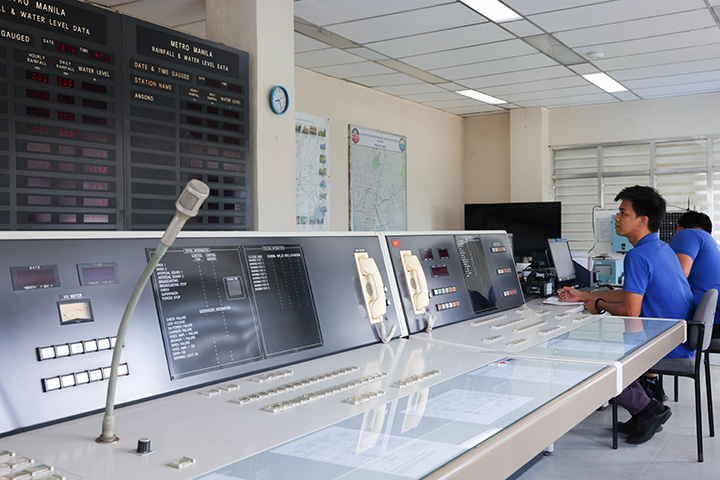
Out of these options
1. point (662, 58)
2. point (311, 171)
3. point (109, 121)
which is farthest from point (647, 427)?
point (662, 58)

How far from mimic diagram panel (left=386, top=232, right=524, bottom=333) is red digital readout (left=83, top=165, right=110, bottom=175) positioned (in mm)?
1366

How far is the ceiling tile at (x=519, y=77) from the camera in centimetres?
609

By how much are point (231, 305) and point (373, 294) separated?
21.3 inches

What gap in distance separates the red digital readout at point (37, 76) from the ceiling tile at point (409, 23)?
2.48 m

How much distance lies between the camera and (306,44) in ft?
16.7

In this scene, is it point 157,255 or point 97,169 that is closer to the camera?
point 157,255

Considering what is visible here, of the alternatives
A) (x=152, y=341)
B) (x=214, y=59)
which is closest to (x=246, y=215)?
(x=214, y=59)

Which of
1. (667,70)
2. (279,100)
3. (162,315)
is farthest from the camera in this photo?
(667,70)

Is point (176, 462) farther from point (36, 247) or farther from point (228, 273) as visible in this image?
point (228, 273)

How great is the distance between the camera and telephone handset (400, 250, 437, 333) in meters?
2.20

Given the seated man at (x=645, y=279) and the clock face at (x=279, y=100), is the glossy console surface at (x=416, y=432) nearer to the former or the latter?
the seated man at (x=645, y=279)

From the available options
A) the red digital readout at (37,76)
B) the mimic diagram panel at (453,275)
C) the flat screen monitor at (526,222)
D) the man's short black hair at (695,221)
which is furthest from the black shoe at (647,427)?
the flat screen monitor at (526,222)

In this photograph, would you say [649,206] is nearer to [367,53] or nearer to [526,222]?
[367,53]

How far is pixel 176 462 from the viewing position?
988mm
